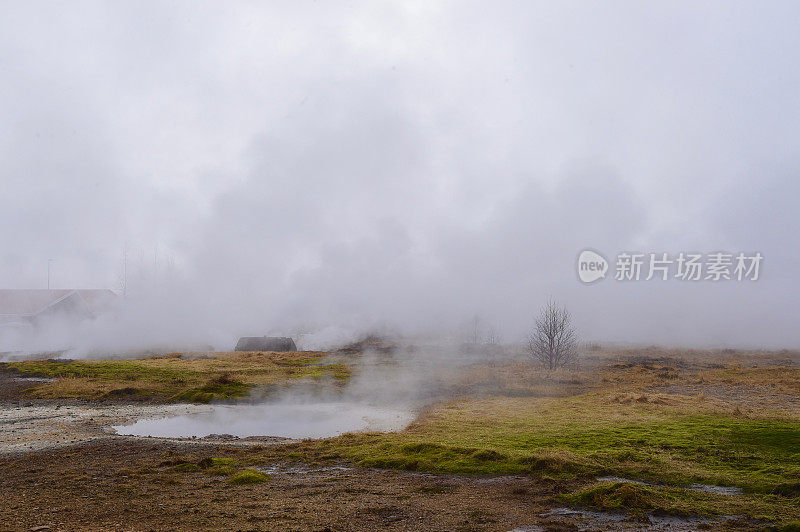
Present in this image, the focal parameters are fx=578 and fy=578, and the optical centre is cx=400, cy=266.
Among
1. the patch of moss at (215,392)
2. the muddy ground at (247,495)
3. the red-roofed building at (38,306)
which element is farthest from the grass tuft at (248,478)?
the red-roofed building at (38,306)

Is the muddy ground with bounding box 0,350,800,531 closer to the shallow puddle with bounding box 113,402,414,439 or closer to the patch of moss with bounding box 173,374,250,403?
the shallow puddle with bounding box 113,402,414,439

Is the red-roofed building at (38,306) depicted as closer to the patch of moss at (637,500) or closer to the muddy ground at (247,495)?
the muddy ground at (247,495)

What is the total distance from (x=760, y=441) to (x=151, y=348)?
7441 cm

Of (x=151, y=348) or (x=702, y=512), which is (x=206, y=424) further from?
(x=151, y=348)

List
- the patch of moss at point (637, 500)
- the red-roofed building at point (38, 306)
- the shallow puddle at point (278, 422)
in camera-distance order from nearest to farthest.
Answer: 1. the patch of moss at point (637, 500)
2. the shallow puddle at point (278, 422)
3. the red-roofed building at point (38, 306)

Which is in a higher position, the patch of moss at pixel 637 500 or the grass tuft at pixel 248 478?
the patch of moss at pixel 637 500

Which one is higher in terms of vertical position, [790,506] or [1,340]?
[790,506]

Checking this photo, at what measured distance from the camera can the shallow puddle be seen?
891 inches

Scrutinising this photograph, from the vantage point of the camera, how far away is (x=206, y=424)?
2436 centimetres

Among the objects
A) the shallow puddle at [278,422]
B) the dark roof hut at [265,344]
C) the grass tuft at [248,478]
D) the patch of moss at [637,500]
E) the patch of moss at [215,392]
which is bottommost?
the dark roof hut at [265,344]

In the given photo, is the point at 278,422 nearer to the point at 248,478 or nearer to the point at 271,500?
the point at 248,478

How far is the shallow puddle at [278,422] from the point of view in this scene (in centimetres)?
2262

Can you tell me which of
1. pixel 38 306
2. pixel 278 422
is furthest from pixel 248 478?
pixel 38 306

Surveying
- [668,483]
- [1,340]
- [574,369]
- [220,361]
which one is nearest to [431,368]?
[574,369]
